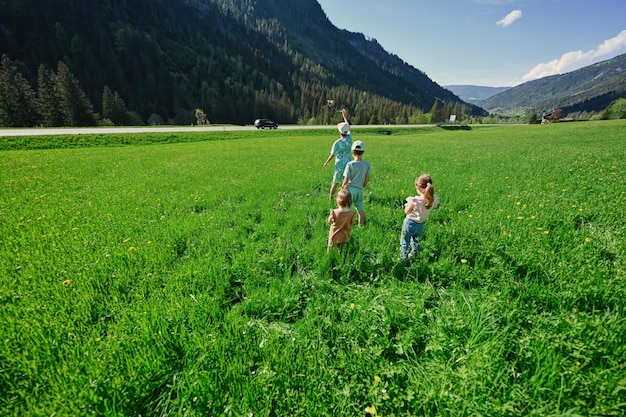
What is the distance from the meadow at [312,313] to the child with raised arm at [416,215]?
0.22m

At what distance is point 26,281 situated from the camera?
3.79 m

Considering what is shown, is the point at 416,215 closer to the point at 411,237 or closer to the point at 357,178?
the point at 411,237

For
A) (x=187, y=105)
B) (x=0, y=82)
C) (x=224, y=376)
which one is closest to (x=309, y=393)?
(x=224, y=376)

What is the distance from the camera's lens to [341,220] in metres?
4.39

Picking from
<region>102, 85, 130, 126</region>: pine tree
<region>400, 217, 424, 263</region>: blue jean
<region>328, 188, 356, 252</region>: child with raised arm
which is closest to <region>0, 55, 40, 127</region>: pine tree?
<region>102, 85, 130, 126</region>: pine tree

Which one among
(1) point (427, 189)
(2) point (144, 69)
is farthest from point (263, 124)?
(2) point (144, 69)

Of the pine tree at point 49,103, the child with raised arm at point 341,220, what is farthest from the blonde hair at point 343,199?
the pine tree at point 49,103

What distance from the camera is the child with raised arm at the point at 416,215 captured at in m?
4.22

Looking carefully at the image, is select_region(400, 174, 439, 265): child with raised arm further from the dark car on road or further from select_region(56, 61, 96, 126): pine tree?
select_region(56, 61, 96, 126): pine tree

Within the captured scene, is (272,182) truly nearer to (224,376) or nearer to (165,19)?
(224,376)

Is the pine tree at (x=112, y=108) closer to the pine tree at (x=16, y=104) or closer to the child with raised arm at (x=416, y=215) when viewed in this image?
the pine tree at (x=16, y=104)

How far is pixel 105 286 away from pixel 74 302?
1.54ft

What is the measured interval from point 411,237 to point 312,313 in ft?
7.60

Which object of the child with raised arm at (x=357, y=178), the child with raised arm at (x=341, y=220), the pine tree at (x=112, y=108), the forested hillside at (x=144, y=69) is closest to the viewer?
the child with raised arm at (x=341, y=220)
